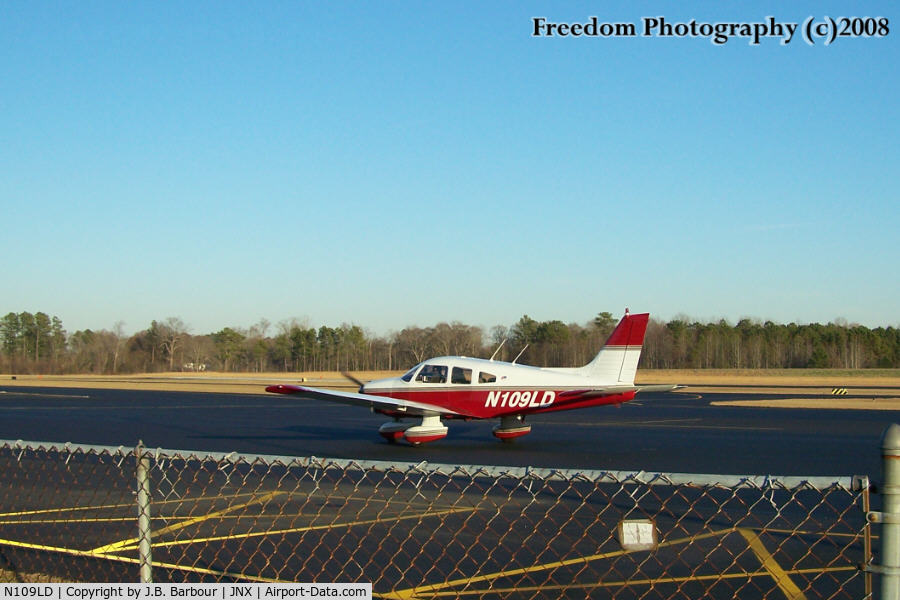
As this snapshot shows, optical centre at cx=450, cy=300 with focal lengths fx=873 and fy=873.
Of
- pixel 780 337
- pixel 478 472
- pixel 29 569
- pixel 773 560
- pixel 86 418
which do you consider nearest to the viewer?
pixel 478 472

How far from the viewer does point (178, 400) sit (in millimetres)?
44625

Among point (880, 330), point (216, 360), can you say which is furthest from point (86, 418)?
point (880, 330)

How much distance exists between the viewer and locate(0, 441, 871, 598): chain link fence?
660 cm

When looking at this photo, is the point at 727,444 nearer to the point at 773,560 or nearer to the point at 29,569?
the point at 773,560

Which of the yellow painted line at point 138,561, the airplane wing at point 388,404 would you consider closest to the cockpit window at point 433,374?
the airplane wing at point 388,404

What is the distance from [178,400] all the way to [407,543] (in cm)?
3860

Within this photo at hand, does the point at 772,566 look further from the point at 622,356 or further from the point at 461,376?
the point at 622,356

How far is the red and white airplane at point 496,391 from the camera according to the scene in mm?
19609

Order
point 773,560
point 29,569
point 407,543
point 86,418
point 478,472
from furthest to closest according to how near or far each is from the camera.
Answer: point 86,418, point 407,543, point 773,560, point 29,569, point 478,472

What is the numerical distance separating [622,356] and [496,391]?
3179 mm

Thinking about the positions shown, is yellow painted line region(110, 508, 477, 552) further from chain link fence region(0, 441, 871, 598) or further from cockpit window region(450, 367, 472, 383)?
cockpit window region(450, 367, 472, 383)
